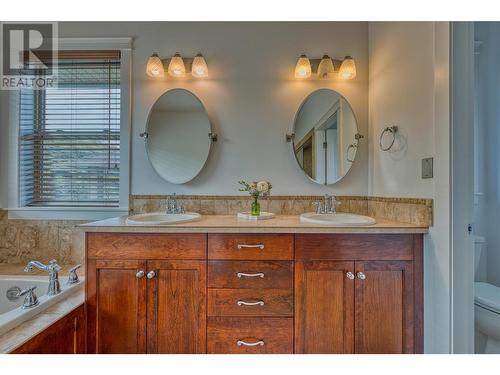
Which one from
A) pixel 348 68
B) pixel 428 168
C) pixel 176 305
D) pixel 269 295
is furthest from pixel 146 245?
pixel 348 68

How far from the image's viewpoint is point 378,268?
4.41 ft

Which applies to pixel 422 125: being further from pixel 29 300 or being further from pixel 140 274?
pixel 29 300

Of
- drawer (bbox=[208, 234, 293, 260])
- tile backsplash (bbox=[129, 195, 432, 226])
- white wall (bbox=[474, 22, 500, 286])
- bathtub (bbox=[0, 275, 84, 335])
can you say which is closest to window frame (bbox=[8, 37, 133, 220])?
tile backsplash (bbox=[129, 195, 432, 226])

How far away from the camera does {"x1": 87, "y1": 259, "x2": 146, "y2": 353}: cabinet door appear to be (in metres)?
1.34

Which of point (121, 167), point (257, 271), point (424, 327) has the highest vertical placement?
point (121, 167)

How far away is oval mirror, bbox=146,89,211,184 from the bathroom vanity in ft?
2.19

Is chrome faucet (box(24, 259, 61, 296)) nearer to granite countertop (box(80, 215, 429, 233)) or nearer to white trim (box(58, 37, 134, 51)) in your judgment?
granite countertop (box(80, 215, 429, 233))

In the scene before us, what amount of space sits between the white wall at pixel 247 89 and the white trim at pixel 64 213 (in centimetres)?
24

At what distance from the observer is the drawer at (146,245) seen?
1350 millimetres

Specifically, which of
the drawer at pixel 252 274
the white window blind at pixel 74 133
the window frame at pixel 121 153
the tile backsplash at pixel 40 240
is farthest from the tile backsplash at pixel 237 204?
the drawer at pixel 252 274
